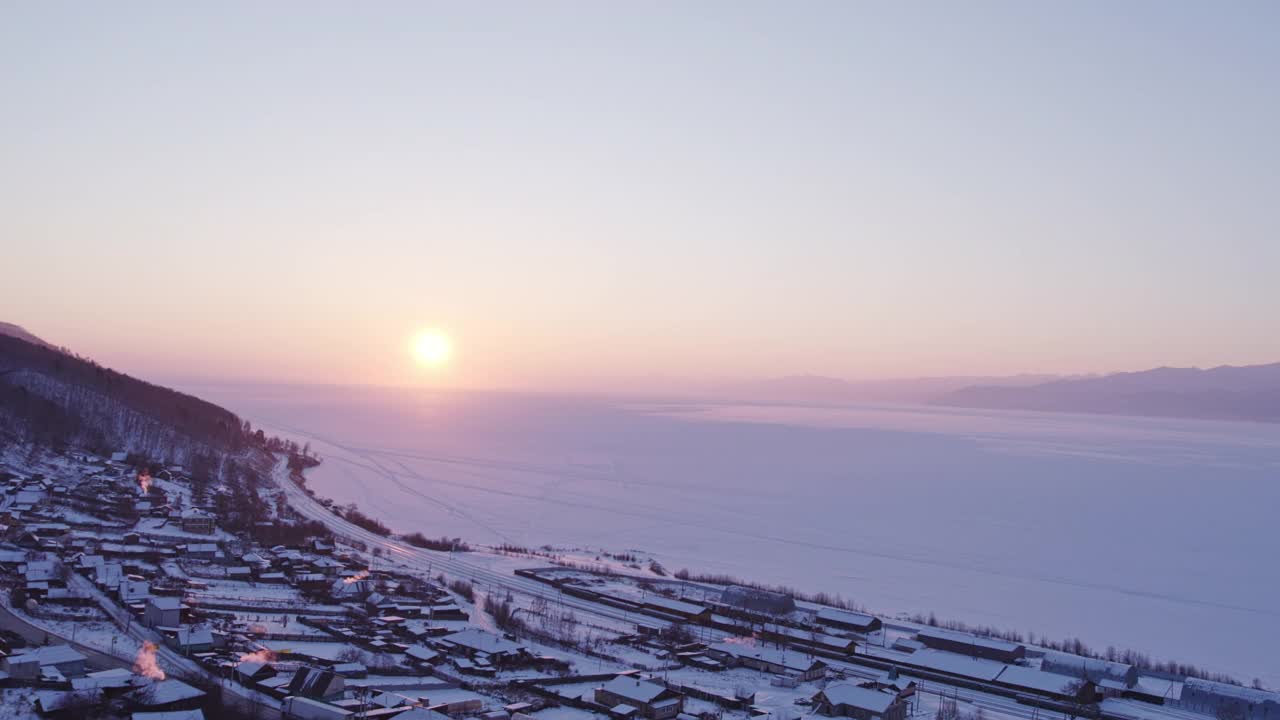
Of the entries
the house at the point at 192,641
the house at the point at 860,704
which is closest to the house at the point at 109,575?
the house at the point at 192,641

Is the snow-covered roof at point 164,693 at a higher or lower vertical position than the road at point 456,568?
higher

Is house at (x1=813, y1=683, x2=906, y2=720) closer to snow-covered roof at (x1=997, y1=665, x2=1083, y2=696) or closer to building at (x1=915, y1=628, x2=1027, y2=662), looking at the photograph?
snow-covered roof at (x1=997, y1=665, x2=1083, y2=696)

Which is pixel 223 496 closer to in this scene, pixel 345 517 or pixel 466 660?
pixel 345 517

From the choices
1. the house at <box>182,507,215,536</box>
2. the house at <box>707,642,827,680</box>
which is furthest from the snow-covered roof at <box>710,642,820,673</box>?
the house at <box>182,507,215,536</box>

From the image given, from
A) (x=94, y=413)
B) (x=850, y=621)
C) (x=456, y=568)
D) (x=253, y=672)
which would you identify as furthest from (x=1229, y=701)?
(x=94, y=413)

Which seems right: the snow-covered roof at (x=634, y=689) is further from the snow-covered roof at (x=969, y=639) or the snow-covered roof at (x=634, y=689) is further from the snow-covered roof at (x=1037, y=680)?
the snow-covered roof at (x=969, y=639)

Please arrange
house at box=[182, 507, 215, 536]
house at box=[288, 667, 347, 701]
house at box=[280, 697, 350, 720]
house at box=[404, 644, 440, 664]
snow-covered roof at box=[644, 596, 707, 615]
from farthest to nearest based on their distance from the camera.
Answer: house at box=[182, 507, 215, 536], snow-covered roof at box=[644, 596, 707, 615], house at box=[404, 644, 440, 664], house at box=[288, 667, 347, 701], house at box=[280, 697, 350, 720]

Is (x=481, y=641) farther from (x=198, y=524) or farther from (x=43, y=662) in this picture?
(x=198, y=524)
